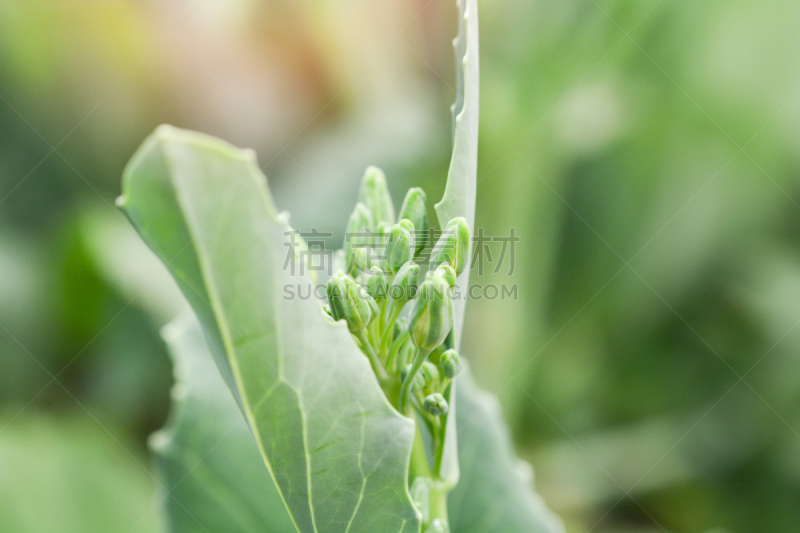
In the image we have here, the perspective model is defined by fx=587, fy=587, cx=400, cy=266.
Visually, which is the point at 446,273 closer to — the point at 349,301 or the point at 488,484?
the point at 349,301

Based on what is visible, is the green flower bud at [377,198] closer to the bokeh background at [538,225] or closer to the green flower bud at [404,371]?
the green flower bud at [404,371]

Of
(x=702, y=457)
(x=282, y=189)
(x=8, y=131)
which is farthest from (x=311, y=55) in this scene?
(x=702, y=457)

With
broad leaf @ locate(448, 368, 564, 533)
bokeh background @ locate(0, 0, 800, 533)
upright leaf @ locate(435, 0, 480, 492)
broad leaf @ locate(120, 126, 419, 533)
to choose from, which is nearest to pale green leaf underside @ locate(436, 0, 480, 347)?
upright leaf @ locate(435, 0, 480, 492)

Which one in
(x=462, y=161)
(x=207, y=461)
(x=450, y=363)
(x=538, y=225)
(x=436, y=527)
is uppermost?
(x=538, y=225)

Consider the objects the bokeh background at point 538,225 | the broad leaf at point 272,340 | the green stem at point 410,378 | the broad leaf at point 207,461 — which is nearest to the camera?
the broad leaf at point 272,340

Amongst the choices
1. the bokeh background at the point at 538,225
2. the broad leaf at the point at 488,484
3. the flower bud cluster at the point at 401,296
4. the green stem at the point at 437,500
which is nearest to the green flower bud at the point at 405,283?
the flower bud cluster at the point at 401,296

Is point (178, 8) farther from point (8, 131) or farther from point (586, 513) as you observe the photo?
point (586, 513)

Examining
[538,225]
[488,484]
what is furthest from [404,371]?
[538,225]
